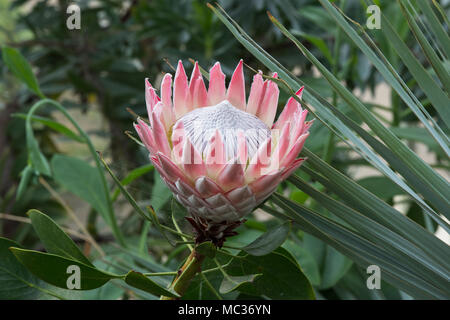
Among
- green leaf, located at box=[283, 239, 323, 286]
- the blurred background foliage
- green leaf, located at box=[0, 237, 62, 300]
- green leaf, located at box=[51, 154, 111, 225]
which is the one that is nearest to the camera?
green leaf, located at box=[0, 237, 62, 300]

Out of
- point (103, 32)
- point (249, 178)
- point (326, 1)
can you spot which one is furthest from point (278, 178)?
point (103, 32)

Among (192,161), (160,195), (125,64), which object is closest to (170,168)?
(192,161)

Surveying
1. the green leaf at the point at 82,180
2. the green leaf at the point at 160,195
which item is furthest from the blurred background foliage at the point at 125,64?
the green leaf at the point at 160,195

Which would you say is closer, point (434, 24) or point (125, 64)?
point (434, 24)

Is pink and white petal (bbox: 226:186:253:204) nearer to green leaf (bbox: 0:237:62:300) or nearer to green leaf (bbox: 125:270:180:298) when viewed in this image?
green leaf (bbox: 125:270:180:298)

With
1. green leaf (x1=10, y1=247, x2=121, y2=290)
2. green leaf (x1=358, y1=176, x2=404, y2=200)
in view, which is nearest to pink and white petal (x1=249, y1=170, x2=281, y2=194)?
green leaf (x1=10, y1=247, x2=121, y2=290)

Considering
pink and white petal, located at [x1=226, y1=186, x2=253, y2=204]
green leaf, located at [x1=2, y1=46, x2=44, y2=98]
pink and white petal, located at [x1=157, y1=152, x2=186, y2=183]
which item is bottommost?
pink and white petal, located at [x1=226, y1=186, x2=253, y2=204]

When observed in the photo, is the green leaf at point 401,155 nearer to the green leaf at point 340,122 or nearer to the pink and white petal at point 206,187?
the green leaf at point 340,122

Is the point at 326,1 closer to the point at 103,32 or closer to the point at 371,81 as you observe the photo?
the point at 371,81

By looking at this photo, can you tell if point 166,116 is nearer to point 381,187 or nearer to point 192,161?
point 192,161
